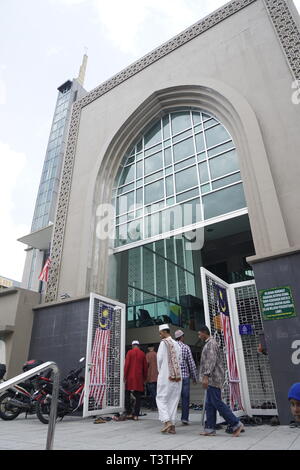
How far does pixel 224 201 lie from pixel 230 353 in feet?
10.8

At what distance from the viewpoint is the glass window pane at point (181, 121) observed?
892 centimetres

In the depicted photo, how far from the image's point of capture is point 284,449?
2.80 metres

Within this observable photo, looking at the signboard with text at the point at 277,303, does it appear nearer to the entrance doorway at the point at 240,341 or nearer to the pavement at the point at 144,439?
the entrance doorway at the point at 240,341

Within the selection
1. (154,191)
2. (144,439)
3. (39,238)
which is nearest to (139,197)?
(154,191)

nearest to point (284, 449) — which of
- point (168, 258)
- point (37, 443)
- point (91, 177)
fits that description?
point (37, 443)

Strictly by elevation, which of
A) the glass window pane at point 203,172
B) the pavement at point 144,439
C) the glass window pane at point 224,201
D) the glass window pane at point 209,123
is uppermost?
the glass window pane at point 209,123

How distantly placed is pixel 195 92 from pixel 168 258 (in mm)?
6351

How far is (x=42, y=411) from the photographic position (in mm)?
5258

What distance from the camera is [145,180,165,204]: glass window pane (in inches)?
329

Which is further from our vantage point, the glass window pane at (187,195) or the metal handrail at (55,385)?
the glass window pane at (187,195)

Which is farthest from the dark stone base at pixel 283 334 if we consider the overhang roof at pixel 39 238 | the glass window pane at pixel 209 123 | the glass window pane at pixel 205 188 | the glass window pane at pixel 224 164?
the overhang roof at pixel 39 238

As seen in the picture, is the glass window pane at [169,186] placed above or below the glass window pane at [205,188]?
above

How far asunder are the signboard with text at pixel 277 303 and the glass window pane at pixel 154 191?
406cm

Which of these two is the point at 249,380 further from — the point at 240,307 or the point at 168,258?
the point at 168,258
